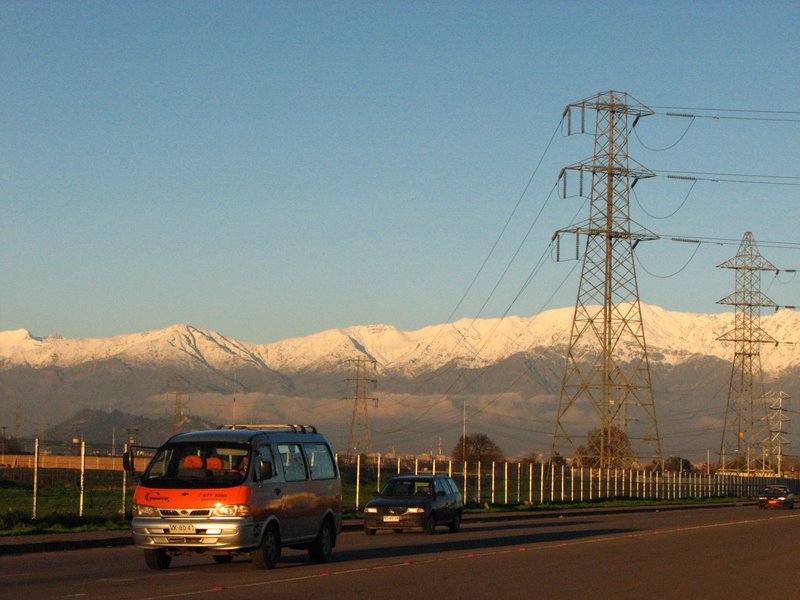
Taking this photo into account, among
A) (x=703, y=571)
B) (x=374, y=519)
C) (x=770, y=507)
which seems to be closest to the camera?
(x=703, y=571)

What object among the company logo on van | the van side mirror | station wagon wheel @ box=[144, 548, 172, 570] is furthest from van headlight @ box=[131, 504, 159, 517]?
the van side mirror

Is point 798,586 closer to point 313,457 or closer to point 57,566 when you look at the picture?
point 313,457

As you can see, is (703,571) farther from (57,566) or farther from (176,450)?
(57,566)

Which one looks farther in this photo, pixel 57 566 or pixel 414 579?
pixel 57 566

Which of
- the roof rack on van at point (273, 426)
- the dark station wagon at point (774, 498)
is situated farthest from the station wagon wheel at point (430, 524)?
the dark station wagon at point (774, 498)

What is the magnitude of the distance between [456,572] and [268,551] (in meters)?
2.98

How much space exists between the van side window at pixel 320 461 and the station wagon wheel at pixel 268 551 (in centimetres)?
188

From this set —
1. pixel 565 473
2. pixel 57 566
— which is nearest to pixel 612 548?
pixel 57 566

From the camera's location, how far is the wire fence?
4811 cm

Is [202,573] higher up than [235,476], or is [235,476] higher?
[235,476]

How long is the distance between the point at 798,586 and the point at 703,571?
2.54 m

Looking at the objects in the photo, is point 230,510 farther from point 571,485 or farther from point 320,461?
point 571,485

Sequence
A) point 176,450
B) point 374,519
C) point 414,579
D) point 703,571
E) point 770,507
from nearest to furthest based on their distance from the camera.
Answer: point 414,579 → point 176,450 → point 703,571 → point 374,519 → point 770,507

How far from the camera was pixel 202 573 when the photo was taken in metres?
21.2
